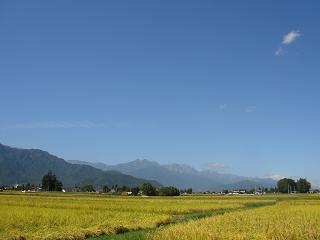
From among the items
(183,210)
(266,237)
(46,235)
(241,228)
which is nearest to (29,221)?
(46,235)

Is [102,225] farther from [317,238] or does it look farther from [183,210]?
[183,210]

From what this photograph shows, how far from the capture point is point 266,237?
25047 mm

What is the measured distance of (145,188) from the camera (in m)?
194

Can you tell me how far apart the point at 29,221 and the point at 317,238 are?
2237 centimetres

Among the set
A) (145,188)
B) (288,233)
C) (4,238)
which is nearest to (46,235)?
(4,238)

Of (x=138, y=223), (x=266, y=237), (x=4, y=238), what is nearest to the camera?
(x=266, y=237)

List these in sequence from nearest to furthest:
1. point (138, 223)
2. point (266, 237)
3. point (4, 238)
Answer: point (266, 237)
point (4, 238)
point (138, 223)

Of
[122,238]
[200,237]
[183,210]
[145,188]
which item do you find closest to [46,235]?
[122,238]

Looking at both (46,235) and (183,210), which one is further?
(183,210)

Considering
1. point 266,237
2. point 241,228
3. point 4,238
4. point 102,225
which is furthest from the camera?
point 102,225

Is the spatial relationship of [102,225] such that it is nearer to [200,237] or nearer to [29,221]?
[29,221]

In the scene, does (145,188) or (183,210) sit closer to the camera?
(183,210)

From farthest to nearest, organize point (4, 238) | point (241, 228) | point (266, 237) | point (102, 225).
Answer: point (102, 225) < point (241, 228) < point (4, 238) < point (266, 237)

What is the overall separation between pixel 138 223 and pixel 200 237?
15847mm
